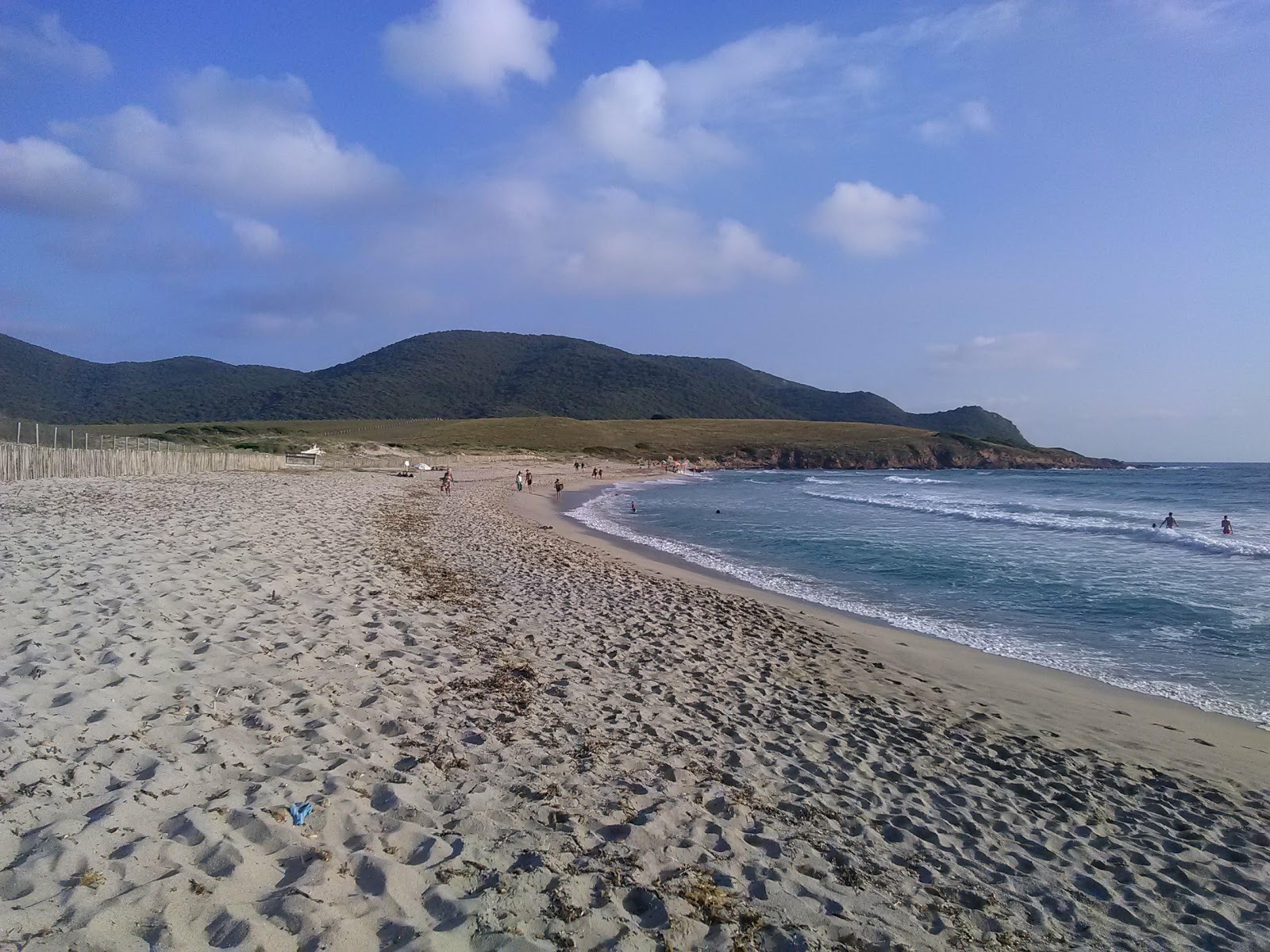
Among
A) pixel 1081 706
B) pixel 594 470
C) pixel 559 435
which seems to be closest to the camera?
pixel 1081 706


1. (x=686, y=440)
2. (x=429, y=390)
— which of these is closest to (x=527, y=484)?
(x=686, y=440)

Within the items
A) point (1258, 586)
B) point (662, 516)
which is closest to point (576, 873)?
point (1258, 586)

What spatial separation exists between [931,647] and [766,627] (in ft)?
7.45

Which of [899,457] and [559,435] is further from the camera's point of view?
[899,457]

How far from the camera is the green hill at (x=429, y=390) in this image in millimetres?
127812

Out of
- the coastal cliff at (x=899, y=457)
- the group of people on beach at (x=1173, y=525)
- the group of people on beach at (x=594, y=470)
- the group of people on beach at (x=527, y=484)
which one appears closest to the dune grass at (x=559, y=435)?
the coastal cliff at (x=899, y=457)

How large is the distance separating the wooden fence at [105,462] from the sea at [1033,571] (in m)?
17.0

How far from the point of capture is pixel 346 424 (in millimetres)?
96625

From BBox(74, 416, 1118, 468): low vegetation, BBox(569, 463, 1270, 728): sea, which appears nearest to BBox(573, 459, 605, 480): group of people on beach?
BBox(74, 416, 1118, 468): low vegetation

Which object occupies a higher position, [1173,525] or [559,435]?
[559,435]

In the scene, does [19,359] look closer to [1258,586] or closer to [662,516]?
[662,516]

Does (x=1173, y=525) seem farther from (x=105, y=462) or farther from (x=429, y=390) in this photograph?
(x=429, y=390)

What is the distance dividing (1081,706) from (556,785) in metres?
6.13

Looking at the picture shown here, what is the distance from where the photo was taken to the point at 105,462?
26.9 metres
